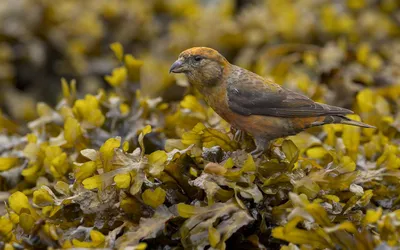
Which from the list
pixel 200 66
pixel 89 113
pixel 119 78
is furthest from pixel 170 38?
pixel 200 66

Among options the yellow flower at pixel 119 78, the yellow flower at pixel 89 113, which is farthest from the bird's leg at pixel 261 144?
the yellow flower at pixel 119 78

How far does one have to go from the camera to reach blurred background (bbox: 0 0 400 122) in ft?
15.3

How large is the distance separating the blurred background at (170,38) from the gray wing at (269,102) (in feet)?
4.98

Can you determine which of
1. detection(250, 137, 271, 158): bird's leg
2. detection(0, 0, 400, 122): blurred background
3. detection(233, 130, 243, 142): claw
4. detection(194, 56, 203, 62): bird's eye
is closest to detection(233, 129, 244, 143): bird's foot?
detection(233, 130, 243, 142): claw

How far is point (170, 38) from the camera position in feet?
19.0

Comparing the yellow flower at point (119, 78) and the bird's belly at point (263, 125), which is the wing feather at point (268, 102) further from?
the yellow flower at point (119, 78)

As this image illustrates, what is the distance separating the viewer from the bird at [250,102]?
2664 mm

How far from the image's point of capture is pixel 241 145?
8.91 ft

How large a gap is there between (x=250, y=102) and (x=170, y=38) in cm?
323

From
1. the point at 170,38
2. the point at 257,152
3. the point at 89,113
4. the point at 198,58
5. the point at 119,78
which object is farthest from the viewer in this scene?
the point at 170,38

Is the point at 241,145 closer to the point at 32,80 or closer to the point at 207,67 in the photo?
the point at 207,67

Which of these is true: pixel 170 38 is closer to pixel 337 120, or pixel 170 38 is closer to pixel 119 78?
pixel 119 78

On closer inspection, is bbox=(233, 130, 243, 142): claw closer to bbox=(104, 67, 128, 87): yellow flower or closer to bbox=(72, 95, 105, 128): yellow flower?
bbox=(72, 95, 105, 128): yellow flower

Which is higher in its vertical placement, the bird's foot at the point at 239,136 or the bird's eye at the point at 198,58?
the bird's eye at the point at 198,58
